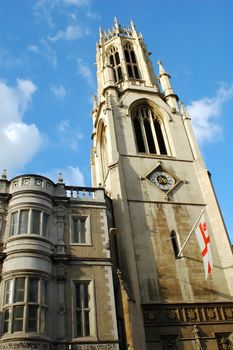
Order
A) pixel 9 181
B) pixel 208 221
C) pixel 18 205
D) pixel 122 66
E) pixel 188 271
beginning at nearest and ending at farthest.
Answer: pixel 18 205
pixel 9 181
pixel 188 271
pixel 208 221
pixel 122 66

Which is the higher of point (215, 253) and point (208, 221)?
point (208, 221)

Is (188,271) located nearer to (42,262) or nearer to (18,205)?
(42,262)

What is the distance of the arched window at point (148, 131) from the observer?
32.1 meters

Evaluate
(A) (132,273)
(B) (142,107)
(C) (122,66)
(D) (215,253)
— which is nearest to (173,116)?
(B) (142,107)

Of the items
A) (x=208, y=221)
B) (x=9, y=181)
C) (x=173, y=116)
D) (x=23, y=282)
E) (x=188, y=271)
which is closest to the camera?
(x=23, y=282)

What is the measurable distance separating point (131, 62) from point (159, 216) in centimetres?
2193

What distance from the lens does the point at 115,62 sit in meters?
42.2

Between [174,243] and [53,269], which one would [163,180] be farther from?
[53,269]

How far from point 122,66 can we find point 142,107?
7.67 meters

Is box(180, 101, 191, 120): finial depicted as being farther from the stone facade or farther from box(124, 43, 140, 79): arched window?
the stone facade

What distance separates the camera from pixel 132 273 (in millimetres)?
22422

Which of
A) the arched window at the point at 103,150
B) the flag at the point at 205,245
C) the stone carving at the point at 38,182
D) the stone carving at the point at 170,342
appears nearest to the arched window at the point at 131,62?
the arched window at the point at 103,150

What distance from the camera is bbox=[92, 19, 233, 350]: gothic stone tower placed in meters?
21.8

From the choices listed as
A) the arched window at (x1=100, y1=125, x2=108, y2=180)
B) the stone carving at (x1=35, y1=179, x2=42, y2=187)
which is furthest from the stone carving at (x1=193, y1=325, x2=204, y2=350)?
the arched window at (x1=100, y1=125, x2=108, y2=180)
